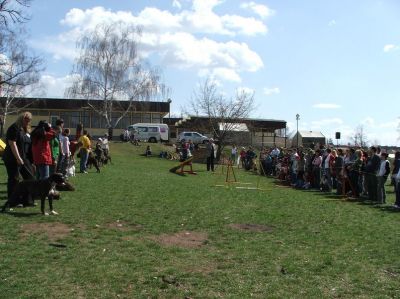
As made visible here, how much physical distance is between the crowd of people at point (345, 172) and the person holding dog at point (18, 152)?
10380 millimetres

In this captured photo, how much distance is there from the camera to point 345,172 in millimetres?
17703

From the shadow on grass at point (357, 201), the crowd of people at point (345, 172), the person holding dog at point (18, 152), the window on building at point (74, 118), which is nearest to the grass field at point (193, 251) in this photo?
the person holding dog at point (18, 152)

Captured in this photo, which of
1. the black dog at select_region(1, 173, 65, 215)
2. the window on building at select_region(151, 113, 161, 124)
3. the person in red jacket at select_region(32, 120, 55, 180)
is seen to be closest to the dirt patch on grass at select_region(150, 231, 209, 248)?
the black dog at select_region(1, 173, 65, 215)

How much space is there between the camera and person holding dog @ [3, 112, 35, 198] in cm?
941

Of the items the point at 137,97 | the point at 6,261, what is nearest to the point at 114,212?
the point at 6,261

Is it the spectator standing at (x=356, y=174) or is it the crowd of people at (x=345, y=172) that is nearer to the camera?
the crowd of people at (x=345, y=172)

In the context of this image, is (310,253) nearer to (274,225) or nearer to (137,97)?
(274,225)

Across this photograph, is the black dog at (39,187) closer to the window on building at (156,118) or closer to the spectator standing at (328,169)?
the spectator standing at (328,169)

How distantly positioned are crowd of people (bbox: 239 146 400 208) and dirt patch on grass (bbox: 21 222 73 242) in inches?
396

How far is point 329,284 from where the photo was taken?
20.4 ft

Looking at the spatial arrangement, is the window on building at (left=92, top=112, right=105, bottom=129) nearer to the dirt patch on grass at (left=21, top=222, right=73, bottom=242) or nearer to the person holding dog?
the person holding dog

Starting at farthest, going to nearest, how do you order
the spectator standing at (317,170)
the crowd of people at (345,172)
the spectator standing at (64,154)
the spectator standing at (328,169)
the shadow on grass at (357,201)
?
the spectator standing at (317,170)
the spectator standing at (328,169)
the crowd of people at (345,172)
the spectator standing at (64,154)
the shadow on grass at (357,201)

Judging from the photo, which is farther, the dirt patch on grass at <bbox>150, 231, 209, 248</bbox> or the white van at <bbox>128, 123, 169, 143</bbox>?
the white van at <bbox>128, 123, 169, 143</bbox>

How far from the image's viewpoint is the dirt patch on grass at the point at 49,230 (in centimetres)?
802
